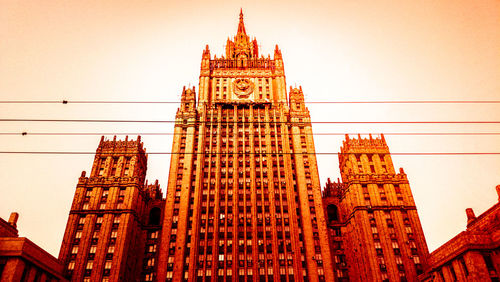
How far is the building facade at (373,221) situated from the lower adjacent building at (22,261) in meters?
52.0

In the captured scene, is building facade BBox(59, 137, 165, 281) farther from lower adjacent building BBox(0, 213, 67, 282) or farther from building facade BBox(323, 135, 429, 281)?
building facade BBox(323, 135, 429, 281)

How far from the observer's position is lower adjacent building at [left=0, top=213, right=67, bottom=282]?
51.1 m

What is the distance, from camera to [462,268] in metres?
56.8

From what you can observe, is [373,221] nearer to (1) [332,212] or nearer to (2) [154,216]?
(1) [332,212]

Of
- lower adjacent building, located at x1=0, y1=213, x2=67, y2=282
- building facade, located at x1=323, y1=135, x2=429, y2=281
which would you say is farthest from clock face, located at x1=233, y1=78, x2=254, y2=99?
lower adjacent building, located at x1=0, y1=213, x2=67, y2=282

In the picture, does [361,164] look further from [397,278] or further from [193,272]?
[193,272]

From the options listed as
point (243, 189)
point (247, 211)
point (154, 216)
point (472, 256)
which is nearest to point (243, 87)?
point (243, 189)

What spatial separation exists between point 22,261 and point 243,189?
1648 inches

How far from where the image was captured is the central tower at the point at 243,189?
240ft

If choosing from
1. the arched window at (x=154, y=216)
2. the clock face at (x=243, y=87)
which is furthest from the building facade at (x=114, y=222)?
the clock face at (x=243, y=87)

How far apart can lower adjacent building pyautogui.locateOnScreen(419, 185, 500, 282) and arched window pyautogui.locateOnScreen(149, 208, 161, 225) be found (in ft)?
193

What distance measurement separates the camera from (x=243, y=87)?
3944 inches

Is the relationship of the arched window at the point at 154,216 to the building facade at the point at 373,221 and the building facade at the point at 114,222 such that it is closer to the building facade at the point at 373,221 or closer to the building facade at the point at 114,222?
the building facade at the point at 114,222

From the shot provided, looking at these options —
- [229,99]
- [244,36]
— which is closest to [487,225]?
[229,99]
